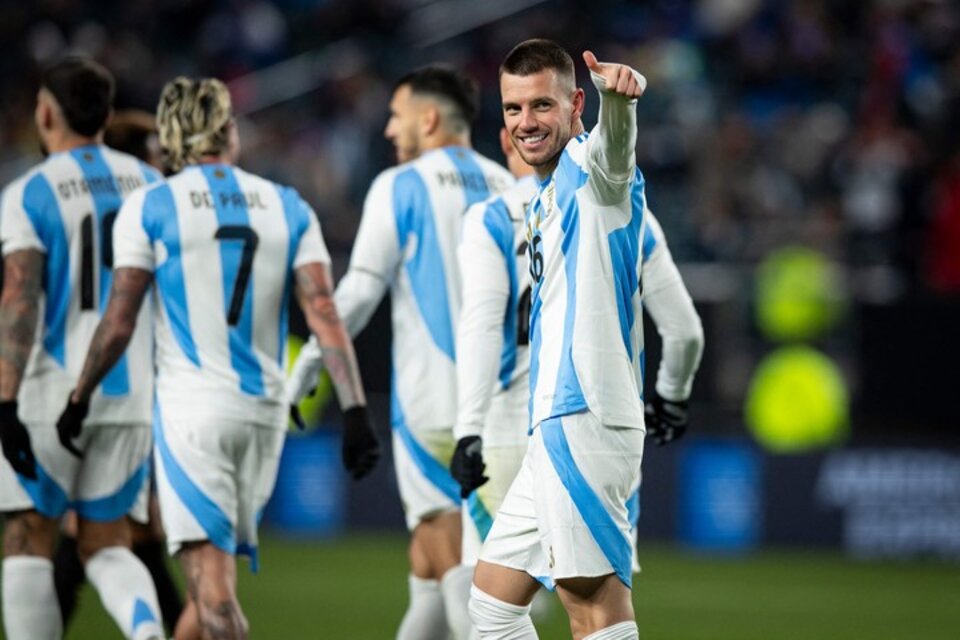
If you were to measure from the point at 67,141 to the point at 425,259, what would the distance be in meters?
1.48

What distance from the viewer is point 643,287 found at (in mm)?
6352

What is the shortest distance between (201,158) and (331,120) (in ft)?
37.8

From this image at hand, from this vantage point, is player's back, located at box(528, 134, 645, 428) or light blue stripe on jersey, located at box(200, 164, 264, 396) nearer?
player's back, located at box(528, 134, 645, 428)

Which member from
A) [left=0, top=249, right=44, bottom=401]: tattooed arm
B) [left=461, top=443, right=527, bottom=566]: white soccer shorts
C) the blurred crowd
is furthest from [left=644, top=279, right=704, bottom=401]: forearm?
the blurred crowd

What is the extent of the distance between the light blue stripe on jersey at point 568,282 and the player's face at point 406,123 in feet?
7.60

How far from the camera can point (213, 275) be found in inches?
256

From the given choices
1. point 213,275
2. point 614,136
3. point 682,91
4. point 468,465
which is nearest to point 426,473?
point 213,275

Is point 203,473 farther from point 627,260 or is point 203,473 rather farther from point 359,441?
point 627,260

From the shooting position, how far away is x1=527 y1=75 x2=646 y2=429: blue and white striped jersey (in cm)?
516

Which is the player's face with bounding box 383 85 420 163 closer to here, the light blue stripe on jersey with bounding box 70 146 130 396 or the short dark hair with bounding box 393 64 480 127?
the short dark hair with bounding box 393 64 480 127

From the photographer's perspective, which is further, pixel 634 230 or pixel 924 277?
pixel 924 277

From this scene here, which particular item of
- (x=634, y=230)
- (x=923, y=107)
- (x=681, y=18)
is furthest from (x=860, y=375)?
(x=634, y=230)

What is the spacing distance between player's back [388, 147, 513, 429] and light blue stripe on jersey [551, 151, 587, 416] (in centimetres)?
203

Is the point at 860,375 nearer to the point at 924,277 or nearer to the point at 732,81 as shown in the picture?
the point at 924,277
